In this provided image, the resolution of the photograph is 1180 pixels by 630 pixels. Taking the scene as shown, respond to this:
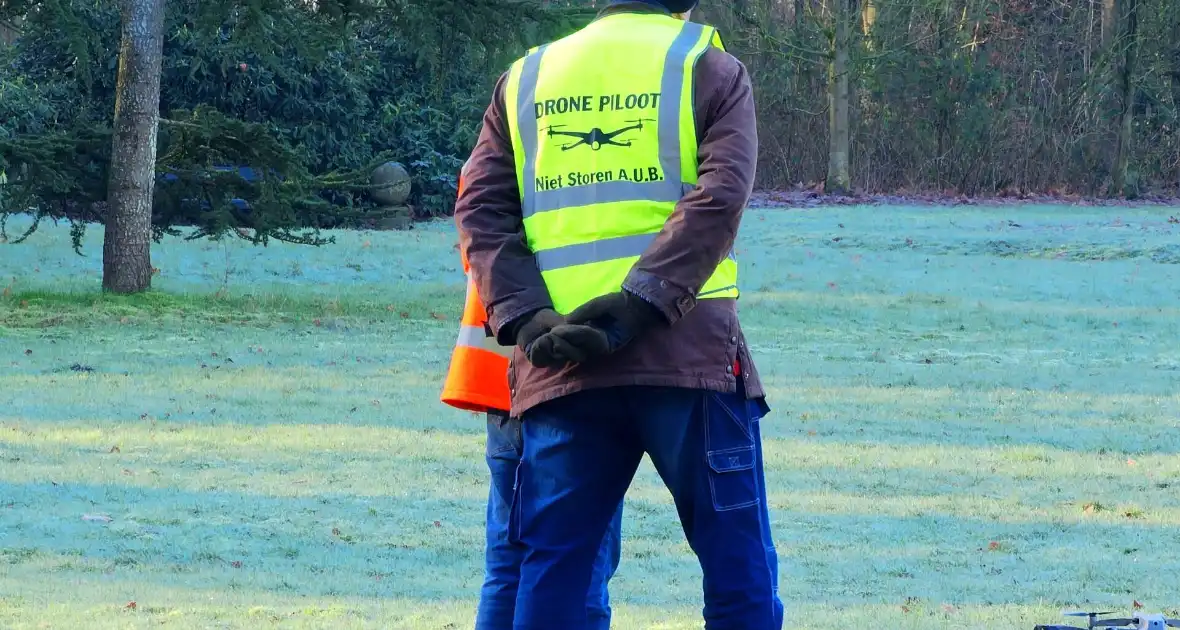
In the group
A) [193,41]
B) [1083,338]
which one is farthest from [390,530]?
[193,41]

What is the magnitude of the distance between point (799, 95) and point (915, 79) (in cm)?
249

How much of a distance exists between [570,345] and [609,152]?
1.38ft

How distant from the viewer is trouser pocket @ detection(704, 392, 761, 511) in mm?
3182

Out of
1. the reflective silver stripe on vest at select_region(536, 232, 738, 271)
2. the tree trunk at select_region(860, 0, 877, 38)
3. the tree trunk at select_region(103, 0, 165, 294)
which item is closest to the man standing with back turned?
the reflective silver stripe on vest at select_region(536, 232, 738, 271)

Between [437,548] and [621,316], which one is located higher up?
[621,316]

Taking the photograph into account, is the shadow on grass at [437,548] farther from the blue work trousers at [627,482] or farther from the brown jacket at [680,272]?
the brown jacket at [680,272]

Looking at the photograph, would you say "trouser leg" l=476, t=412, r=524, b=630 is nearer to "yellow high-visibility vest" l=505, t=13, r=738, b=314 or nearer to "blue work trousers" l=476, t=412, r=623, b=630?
"blue work trousers" l=476, t=412, r=623, b=630

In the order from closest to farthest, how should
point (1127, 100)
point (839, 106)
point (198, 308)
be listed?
point (198, 308) → point (839, 106) → point (1127, 100)

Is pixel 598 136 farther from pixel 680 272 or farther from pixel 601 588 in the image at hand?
pixel 601 588

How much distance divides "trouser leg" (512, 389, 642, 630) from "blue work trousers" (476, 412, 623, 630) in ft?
1.68

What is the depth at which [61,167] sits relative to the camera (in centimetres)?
1460

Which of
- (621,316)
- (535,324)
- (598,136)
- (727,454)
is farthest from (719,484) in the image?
(598,136)

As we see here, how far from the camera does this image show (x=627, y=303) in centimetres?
313

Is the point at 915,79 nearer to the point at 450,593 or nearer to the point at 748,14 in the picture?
the point at 748,14
